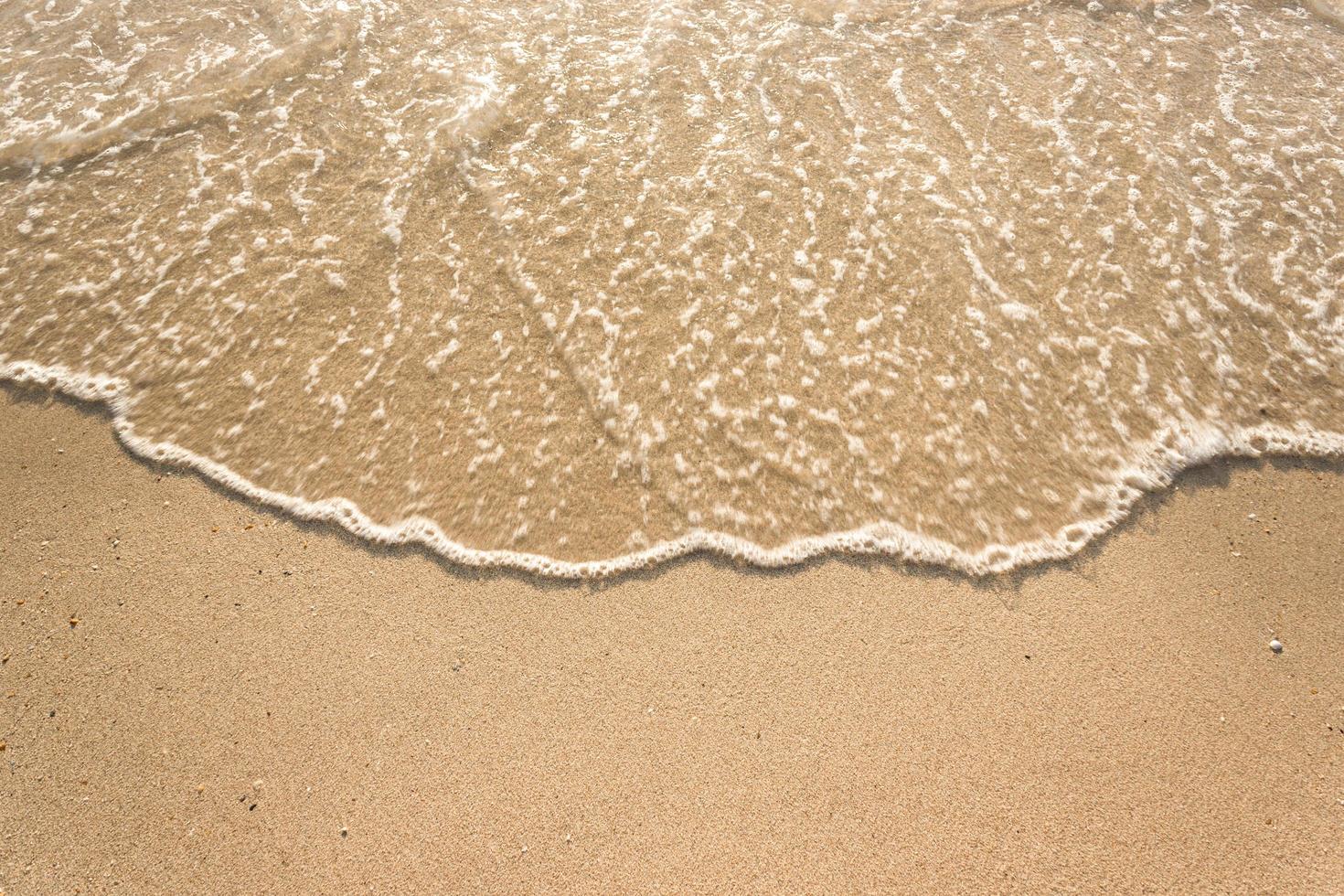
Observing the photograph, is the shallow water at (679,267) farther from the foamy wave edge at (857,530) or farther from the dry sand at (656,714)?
the dry sand at (656,714)

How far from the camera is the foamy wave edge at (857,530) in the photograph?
9.58 ft

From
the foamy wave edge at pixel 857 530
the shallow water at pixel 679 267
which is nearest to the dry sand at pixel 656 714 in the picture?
the foamy wave edge at pixel 857 530

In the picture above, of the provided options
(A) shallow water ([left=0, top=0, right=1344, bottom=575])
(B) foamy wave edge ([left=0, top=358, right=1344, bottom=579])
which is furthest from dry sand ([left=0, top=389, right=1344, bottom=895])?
(A) shallow water ([left=0, top=0, right=1344, bottom=575])

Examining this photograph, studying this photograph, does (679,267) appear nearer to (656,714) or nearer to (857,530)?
(857,530)

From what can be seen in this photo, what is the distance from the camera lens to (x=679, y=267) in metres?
3.82

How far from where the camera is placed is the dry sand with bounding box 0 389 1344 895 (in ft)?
7.42

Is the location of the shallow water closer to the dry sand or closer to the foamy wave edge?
the foamy wave edge

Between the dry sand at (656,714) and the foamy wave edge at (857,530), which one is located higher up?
the foamy wave edge at (857,530)

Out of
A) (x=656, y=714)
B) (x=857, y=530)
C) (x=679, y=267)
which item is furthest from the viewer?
(x=679, y=267)

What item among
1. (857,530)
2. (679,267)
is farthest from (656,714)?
(679,267)

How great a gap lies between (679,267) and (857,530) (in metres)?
1.81

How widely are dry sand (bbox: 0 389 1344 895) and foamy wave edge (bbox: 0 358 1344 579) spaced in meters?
0.07

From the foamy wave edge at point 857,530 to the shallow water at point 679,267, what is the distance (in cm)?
2

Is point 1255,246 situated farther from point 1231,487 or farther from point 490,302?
point 490,302
